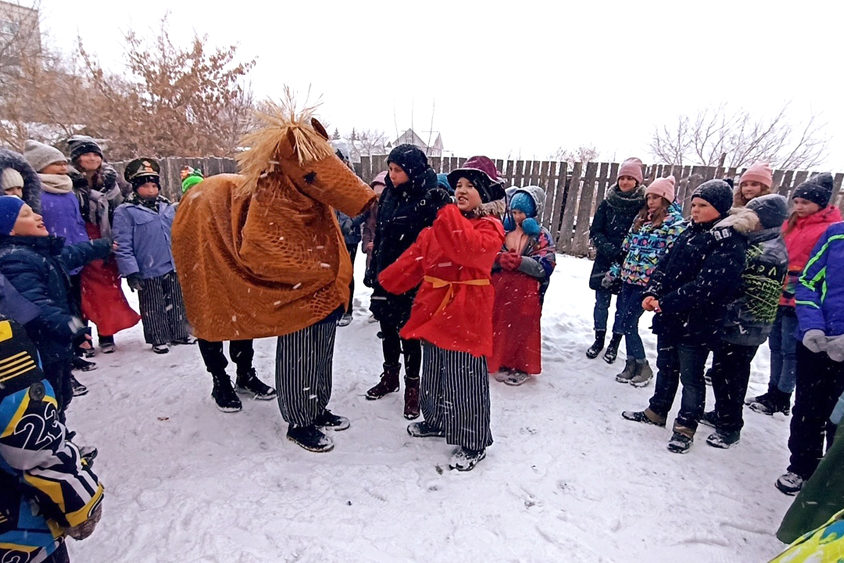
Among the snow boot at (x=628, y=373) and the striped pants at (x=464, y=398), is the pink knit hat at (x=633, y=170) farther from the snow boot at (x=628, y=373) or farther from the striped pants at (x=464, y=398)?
the striped pants at (x=464, y=398)

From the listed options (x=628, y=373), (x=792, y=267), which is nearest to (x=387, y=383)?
(x=628, y=373)

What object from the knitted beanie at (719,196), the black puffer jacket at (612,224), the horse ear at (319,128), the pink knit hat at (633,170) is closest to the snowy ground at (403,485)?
the black puffer jacket at (612,224)

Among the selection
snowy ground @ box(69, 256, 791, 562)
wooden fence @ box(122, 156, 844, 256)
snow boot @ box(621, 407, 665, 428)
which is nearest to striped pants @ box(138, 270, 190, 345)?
snowy ground @ box(69, 256, 791, 562)

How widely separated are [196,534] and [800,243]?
4.66m

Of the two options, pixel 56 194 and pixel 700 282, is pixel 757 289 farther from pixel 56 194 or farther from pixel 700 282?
pixel 56 194

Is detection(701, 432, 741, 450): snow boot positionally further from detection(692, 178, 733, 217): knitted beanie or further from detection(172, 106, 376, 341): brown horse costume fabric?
detection(172, 106, 376, 341): brown horse costume fabric

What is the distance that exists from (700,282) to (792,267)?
4.33ft

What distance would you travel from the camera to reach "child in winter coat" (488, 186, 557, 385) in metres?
4.03

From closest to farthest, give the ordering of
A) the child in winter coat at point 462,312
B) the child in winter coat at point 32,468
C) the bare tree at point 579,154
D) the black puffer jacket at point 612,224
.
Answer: the child in winter coat at point 32,468 < the child in winter coat at point 462,312 < the black puffer jacket at point 612,224 < the bare tree at point 579,154

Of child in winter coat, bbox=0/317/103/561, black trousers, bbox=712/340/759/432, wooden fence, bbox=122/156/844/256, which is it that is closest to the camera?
child in winter coat, bbox=0/317/103/561

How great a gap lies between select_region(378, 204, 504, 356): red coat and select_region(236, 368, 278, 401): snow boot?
138cm

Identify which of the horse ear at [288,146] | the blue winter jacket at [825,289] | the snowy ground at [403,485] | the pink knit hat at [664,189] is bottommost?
the snowy ground at [403,485]

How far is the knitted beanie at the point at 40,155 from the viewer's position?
350 cm

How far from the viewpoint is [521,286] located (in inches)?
164
